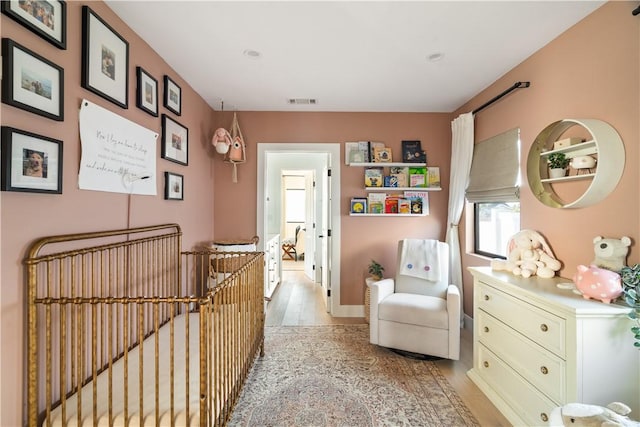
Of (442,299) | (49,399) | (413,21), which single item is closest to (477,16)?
(413,21)

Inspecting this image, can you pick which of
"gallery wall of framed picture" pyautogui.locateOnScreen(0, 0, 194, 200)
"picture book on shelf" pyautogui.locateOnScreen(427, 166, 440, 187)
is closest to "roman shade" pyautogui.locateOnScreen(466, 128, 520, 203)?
"picture book on shelf" pyautogui.locateOnScreen(427, 166, 440, 187)

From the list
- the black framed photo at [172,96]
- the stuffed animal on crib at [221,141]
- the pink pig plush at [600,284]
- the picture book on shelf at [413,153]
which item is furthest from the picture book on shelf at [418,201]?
the black framed photo at [172,96]

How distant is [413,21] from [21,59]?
1952 millimetres

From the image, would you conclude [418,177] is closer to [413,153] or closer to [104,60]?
[413,153]

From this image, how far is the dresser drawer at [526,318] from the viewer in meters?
1.44

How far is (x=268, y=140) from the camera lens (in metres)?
3.40

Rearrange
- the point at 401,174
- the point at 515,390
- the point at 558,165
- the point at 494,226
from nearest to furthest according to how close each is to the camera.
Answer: the point at 515,390 < the point at 558,165 < the point at 494,226 < the point at 401,174

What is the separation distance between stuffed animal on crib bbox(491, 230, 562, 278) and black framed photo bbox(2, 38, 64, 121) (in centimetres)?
279

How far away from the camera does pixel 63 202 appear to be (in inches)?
54.6

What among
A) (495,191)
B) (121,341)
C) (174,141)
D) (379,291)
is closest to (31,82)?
(174,141)

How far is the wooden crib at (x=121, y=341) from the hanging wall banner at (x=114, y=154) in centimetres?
29

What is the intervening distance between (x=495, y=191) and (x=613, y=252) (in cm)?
116

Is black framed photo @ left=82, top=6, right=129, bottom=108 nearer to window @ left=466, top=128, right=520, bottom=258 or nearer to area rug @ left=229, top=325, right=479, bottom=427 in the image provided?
area rug @ left=229, top=325, right=479, bottom=427

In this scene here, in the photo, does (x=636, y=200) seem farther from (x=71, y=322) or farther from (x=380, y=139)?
(x=71, y=322)
